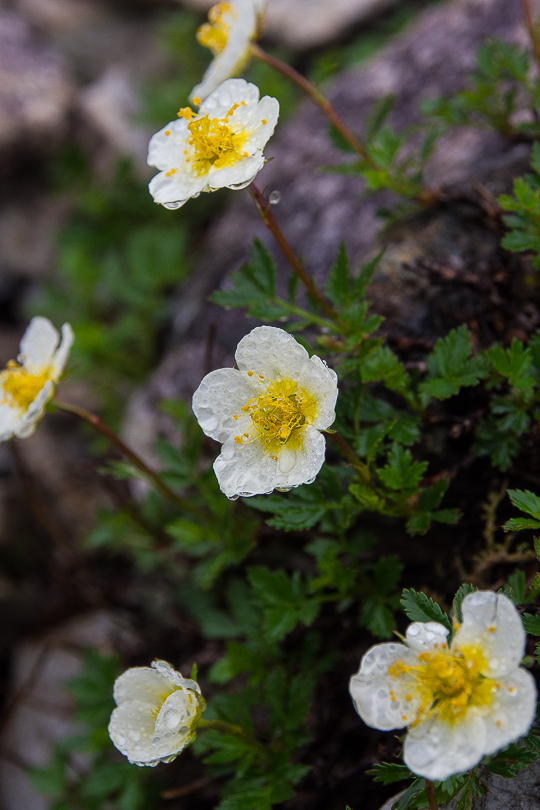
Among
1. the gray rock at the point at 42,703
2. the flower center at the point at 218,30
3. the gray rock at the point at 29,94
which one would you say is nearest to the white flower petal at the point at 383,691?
the gray rock at the point at 42,703

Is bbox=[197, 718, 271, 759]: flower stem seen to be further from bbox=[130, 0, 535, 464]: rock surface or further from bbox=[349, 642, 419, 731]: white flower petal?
bbox=[130, 0, 535, 464]: rock surface

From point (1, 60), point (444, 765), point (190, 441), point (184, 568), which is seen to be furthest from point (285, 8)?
point (444, 765)

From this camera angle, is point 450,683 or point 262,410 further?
point 262,410

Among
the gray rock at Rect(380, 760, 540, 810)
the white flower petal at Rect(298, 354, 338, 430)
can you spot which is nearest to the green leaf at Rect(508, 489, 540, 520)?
the white flower petal at Rect(298, 354, 338, 430)

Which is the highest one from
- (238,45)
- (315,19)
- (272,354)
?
(238,45)

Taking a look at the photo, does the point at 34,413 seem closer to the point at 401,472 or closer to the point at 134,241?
the point at 401,472

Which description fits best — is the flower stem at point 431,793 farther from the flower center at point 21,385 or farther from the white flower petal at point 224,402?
the flower center at point 21,385

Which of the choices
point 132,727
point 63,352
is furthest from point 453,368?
point 132,727
